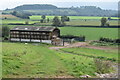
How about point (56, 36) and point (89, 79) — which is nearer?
point (89, 79)

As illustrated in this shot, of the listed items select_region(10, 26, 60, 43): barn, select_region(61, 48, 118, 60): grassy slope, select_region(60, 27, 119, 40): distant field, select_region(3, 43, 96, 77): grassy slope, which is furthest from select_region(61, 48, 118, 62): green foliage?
select_region(60, 27, 119, 40): distant field

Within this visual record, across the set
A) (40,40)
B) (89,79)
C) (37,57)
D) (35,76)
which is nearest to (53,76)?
(35,76)

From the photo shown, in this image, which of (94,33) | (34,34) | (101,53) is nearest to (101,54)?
(101,53)

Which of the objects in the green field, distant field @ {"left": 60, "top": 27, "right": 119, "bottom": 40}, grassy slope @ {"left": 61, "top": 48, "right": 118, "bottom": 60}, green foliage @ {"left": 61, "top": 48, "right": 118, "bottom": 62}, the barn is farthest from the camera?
distant field @ {"left": 60, "top": 27, "right": 119, "bottom": 40}

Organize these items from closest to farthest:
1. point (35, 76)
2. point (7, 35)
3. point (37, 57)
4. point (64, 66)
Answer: point (35, 76), point (64, 66), point (37, 57), point (7, 35)

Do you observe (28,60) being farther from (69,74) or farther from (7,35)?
(7,35)

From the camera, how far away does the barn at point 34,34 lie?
7494cm

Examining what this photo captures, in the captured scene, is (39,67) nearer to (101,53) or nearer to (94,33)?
(101,53)

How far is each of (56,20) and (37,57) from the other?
91.1 m

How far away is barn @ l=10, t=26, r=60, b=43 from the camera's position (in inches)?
2950

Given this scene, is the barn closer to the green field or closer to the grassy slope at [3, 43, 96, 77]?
the green field

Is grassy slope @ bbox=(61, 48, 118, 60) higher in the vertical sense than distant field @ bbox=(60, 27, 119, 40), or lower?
lower

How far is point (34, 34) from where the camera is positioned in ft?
249

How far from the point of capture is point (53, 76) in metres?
32.6
